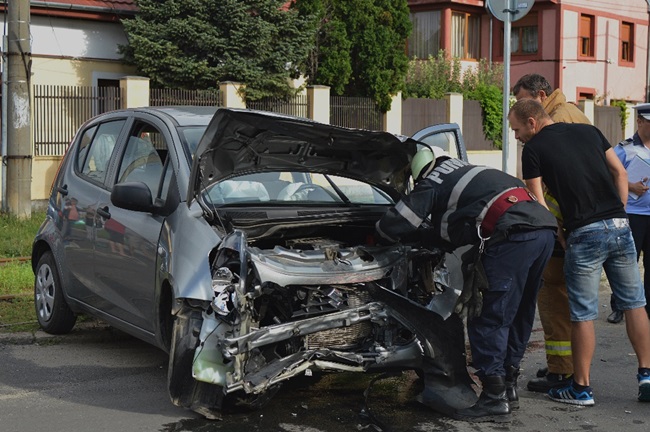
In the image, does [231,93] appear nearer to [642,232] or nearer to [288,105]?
[288,105]

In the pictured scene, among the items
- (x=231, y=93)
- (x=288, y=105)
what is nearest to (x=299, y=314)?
(x=231, y=93)

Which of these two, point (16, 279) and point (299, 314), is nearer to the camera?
point (299, 314)

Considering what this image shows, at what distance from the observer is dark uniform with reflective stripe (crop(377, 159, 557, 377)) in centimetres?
565

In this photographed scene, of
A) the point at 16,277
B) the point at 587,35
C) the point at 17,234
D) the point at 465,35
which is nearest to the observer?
the point at 16,277

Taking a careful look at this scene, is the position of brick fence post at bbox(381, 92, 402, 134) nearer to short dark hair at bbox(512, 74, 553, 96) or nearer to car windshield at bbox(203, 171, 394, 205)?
short dark hair at bbox(512, 74, 553, 96)

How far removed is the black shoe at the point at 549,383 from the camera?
636cm

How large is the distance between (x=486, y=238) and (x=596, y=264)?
837 mm

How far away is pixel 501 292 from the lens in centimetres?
568

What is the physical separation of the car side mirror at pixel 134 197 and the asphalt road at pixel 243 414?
1186 millimetres

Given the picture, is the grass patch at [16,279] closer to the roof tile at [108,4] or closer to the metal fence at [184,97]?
the metal fence at [184,97]

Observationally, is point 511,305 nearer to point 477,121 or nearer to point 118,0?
point 118,0

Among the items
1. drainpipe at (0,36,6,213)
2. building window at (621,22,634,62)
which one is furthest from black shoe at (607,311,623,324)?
building window at (621,22,634,62)

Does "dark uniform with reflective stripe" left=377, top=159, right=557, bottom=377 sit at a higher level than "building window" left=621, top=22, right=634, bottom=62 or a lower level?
lower

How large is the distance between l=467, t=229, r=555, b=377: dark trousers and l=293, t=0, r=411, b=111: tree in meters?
16.1
